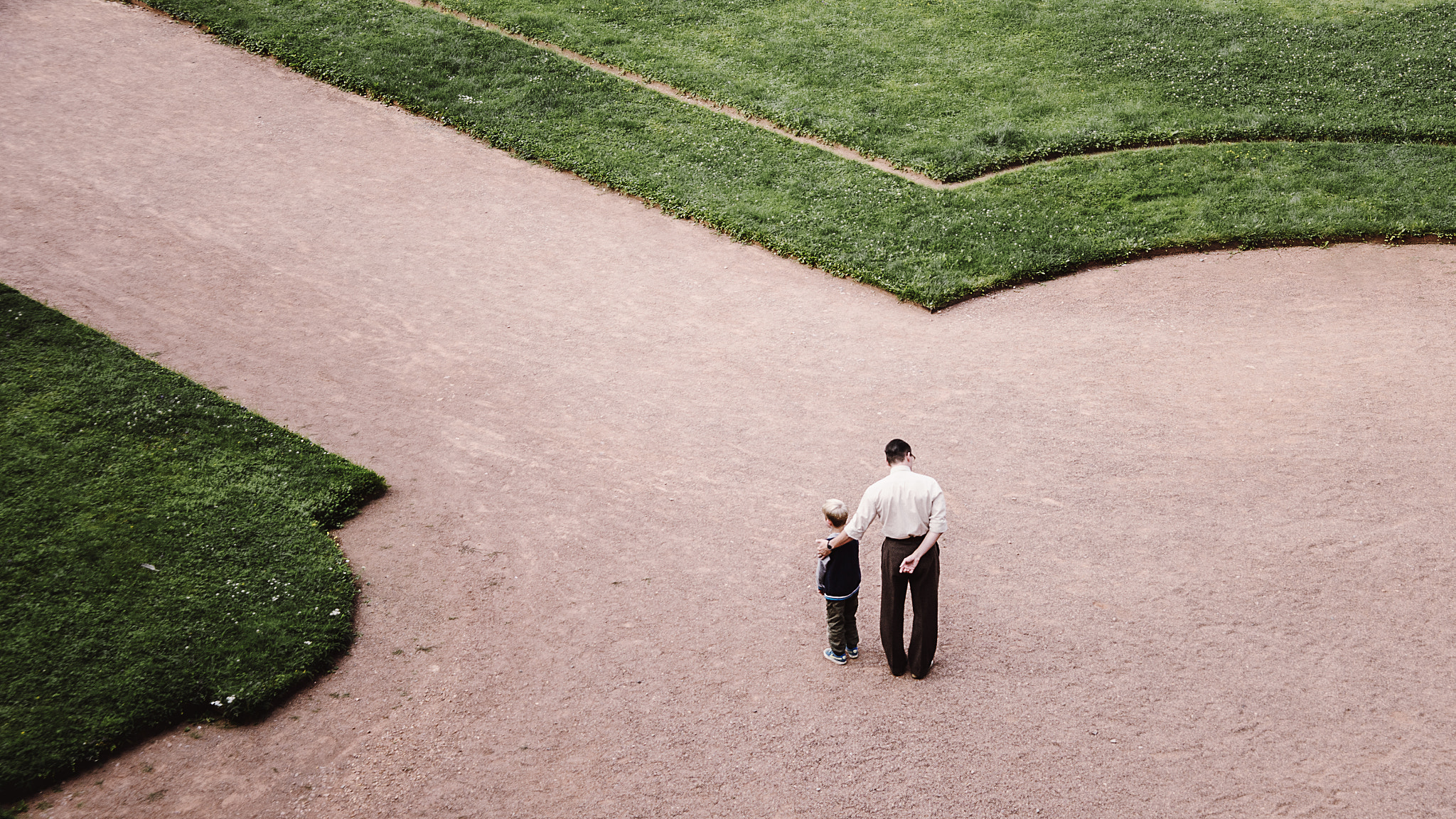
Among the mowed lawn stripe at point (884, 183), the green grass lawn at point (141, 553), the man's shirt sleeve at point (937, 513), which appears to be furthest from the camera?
the mowed lawn stripe at point (884, 183)

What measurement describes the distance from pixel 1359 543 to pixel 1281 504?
30.6 inches

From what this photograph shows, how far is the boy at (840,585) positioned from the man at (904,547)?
0.36 feet

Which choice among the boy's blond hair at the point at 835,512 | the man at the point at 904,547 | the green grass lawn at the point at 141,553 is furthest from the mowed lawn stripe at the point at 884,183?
the green grass lawn at the point at 141,553

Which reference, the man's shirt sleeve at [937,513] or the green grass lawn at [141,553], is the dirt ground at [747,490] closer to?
the green grass lawn at [141,553]

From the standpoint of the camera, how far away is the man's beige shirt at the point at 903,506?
7.39 meters

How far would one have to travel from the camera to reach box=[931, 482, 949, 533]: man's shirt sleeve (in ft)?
24.1

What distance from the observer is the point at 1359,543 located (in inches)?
366

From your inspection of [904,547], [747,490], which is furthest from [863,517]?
[747,490]

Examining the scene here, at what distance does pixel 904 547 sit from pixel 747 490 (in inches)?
117

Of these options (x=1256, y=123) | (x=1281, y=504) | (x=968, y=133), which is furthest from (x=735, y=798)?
(x=1256, y=123)

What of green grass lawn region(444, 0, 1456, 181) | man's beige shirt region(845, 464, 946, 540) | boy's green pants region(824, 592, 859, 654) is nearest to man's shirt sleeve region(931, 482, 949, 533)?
man's beige shirt region(845, 464, 946, 540)

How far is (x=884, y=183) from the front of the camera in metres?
16.6

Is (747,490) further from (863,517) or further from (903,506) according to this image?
(903,506)

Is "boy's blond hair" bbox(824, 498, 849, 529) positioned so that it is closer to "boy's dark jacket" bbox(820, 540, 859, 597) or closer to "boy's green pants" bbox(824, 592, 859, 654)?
"boy's dark jacket" bbox(820, 540, 859, 597)
